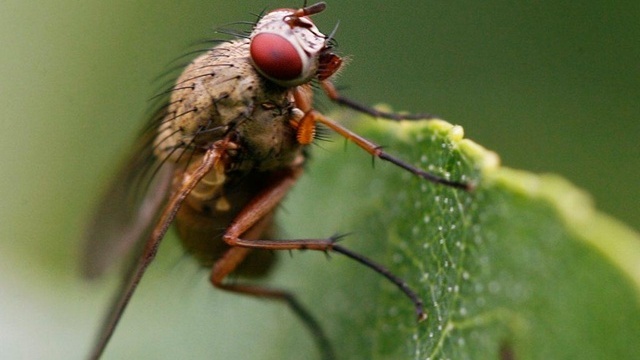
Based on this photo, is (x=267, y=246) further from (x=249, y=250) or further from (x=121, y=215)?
(x=121, y=215)

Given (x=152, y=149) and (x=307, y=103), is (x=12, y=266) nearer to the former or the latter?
(x=152, y=149)

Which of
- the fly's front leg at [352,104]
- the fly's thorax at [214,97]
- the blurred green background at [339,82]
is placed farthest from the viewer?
the blurred green background at [339,82]

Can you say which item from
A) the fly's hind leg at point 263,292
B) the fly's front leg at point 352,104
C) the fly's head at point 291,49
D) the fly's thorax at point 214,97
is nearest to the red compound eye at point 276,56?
the fly's head at point 291,49

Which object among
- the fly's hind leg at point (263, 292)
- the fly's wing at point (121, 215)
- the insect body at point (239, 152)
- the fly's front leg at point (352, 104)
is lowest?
the fly's wing at point (121, 215)

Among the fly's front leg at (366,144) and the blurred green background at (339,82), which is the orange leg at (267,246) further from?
the blurred green background at (339,82)

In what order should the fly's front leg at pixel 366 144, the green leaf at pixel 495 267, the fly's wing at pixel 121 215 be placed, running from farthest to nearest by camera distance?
the fly's wing at pixel 121 215 < the fly's front leg at pixel 366 144 < the green leaf at pixel 495 267

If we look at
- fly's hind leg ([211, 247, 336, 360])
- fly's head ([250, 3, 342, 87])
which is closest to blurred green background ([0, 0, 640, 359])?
fly's hind leg ([211, 247, 336, 360])

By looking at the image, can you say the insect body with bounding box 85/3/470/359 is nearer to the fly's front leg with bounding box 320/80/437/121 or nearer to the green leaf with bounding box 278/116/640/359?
the fly's front leg with bounding box 320/80/437/121

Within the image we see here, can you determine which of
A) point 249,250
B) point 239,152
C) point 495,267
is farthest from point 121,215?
point 495,267
